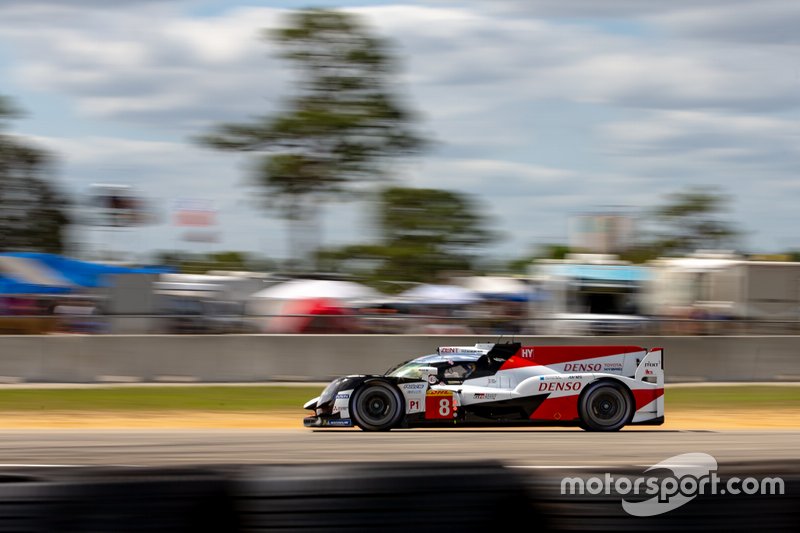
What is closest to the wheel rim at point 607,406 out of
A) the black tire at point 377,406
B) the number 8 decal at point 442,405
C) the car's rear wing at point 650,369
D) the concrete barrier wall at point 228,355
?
the car's rear wing at point 650,369

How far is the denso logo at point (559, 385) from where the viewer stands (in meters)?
14.0

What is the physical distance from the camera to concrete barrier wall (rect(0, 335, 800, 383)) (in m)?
21.2

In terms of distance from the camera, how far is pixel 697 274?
29.1 metres

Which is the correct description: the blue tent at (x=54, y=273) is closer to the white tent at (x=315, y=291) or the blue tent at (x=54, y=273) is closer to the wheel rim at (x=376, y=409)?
the white tent at (x=315, y=291)

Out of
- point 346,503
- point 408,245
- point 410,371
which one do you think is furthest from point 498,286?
point 346,503

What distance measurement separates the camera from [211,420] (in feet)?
56.4

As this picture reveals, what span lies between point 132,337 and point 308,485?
1687 centimetres

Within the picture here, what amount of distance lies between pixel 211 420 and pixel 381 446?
238 inches

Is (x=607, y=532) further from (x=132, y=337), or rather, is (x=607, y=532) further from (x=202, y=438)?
(x=132, y=337)

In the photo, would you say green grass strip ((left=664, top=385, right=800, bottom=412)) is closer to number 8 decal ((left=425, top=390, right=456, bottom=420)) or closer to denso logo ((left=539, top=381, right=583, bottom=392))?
denso logo ((left=539, top=381, right=583, bottom=392))

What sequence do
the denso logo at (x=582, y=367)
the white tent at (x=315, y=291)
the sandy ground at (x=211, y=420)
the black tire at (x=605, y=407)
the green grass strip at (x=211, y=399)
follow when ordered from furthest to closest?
the white tent at (x=315, y=291) < the green grass strip at (x=211, y=399) < the sandy ground at (x=211, y=420) < the denso logo at (x=582, y=367) < the black tire at (x=605, y=407)

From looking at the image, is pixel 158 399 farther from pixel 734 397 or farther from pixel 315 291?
pixel 734 397

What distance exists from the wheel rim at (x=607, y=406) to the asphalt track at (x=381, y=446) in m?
0.29

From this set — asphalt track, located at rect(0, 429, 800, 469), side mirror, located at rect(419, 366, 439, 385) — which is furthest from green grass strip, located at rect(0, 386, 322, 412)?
side mirror, located at rect(419, 366, 439, 385)
